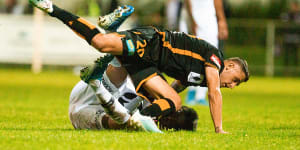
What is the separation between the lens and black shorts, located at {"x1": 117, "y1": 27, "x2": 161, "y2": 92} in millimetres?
5801

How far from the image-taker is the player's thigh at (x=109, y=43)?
5.47m

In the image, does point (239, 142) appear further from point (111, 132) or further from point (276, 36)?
point (276, 36)

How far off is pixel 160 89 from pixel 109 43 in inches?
26.1

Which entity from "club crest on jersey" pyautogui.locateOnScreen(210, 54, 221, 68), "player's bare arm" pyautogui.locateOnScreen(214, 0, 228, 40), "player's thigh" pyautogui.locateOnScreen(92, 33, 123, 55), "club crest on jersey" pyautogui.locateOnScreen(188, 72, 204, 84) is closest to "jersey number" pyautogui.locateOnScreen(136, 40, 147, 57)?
"player's thigh" pyautogui.locateOnScreen(92, 33, 123, 55)

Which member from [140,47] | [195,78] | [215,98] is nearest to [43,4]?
[140,47]

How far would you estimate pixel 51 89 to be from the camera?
12969 millimetres

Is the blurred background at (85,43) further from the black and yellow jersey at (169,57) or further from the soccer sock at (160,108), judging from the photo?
the soccer sock at (160,108)

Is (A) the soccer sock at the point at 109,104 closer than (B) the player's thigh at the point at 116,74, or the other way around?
(A) the soccer sock at the point at 109,104

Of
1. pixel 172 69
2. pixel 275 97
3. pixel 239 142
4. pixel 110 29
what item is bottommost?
pixel 275 97

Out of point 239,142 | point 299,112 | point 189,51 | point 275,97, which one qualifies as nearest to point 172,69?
point 189,51

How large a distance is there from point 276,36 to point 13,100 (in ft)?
39.4

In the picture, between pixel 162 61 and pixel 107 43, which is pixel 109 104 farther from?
pixel 162 61

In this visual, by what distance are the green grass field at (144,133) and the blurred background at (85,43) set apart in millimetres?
4357

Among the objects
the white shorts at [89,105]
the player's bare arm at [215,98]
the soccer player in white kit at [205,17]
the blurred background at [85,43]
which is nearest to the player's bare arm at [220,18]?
the soccer player in white kit at [205,17]
